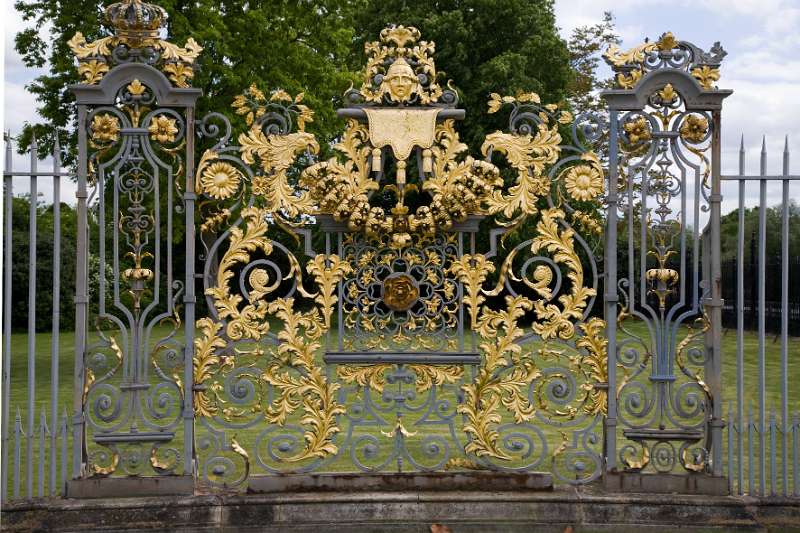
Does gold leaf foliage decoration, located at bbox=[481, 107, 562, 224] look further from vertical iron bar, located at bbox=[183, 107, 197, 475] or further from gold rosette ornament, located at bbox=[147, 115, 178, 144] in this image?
gold rosette ornament, located at bbox=[147, 115, 178, 144]

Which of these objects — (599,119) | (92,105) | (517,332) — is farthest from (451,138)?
(92,105)

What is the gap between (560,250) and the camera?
6.32 m

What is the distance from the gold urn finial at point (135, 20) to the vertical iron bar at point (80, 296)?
23.6 inches

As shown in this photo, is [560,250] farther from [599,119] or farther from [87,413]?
[87,413]

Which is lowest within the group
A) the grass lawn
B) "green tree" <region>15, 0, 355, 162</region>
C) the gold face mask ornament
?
the grass lawn

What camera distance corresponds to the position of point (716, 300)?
20.2 feet

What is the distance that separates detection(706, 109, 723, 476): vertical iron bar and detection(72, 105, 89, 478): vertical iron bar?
4.30 metres

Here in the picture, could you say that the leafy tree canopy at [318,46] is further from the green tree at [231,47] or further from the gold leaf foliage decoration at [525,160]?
the gold leaf foliage decoration at [525,160]

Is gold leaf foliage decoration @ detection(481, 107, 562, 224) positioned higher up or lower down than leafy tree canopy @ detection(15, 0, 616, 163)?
lower down

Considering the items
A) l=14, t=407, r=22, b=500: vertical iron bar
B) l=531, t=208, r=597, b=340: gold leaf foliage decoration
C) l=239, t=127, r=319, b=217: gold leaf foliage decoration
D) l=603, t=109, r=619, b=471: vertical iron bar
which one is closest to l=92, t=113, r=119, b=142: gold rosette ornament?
l=239, t=127, r=319, b=217: gold leaf foliage decoration

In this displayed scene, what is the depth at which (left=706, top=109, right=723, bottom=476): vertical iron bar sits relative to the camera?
616cm

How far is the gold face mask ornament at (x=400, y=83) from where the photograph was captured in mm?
6234

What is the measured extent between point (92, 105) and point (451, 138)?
8.36 feet

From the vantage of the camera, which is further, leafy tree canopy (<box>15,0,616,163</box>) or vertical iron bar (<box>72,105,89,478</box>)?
leafy tree canopy (<box>15,0,616,163</box>)
